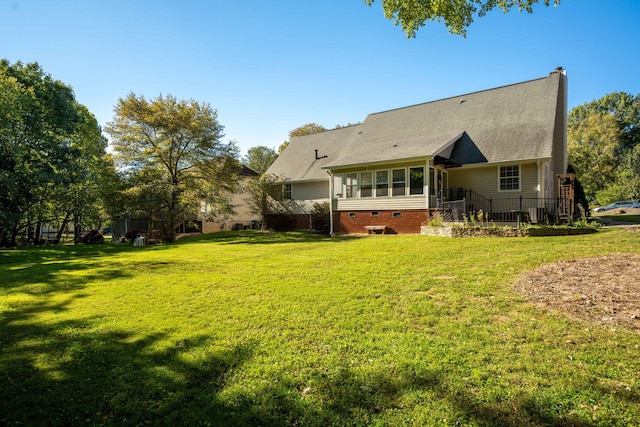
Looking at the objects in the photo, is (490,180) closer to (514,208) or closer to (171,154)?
(514,208)

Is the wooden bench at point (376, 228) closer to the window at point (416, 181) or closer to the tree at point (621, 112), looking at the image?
the window at point (416, 181)

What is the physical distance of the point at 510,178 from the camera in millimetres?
16219

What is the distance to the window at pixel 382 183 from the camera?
17312 mm

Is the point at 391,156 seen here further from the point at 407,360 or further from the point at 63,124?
the point at 63,124

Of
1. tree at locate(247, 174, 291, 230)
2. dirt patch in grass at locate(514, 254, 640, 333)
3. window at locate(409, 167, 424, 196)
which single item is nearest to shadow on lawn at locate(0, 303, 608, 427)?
dirt patch in grass at locate(514, 254, 640, 333)

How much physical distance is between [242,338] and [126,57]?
12.1m

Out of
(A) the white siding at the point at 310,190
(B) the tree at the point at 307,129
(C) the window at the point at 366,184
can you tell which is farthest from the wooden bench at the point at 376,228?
(B) the tree at the point at 307,129

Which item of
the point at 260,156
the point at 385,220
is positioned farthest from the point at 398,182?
the point at 260,156

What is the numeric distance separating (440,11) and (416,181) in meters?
9.30

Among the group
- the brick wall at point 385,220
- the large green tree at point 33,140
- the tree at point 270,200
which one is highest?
the large green tree at point 33,140

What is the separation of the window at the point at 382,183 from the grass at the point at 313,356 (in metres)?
10.4

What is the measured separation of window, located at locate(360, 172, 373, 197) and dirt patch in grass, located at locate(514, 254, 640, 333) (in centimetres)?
1125

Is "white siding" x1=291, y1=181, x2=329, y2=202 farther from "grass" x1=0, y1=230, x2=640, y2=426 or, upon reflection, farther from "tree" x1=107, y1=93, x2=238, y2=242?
"grass" x1=0, y1=230, x2=640, y2=426

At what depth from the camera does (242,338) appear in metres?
4.45
